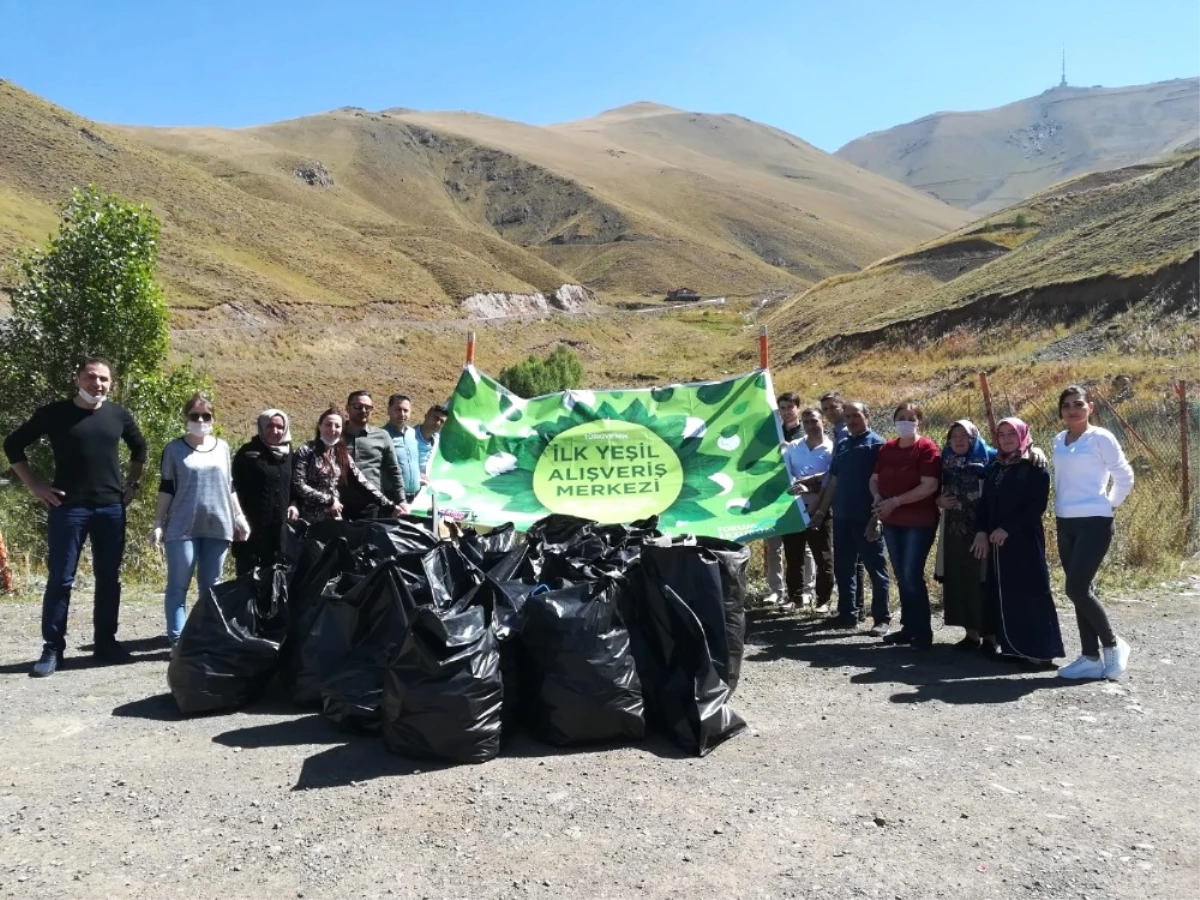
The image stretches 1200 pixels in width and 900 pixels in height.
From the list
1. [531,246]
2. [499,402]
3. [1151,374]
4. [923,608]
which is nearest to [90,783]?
[499,402]

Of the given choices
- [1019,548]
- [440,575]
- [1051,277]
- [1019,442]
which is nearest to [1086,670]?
[1019,548]

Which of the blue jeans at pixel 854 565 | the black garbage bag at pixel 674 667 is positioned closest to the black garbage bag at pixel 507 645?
the black garbage bag at pixel 674 667

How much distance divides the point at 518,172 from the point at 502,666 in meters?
185

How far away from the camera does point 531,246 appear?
504ft

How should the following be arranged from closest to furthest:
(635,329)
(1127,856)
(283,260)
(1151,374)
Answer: (1127,856) < (1151,374) < (283,260) < (635,329)

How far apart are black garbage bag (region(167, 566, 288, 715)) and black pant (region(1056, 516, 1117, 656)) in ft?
15.4

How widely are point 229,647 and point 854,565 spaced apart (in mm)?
4392

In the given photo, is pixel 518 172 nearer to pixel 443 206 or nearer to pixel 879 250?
pixel 443 206

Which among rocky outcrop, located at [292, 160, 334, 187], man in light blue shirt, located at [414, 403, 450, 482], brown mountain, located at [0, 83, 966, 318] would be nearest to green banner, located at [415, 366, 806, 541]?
man in light blue shirt, located at [414, 403, 450, 482]

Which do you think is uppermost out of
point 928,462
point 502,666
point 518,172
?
point 518,172

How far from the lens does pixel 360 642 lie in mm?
5094

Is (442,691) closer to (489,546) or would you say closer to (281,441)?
(489,546)

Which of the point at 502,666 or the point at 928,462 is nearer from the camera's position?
the point at 502,666

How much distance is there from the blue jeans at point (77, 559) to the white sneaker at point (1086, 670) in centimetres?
601
